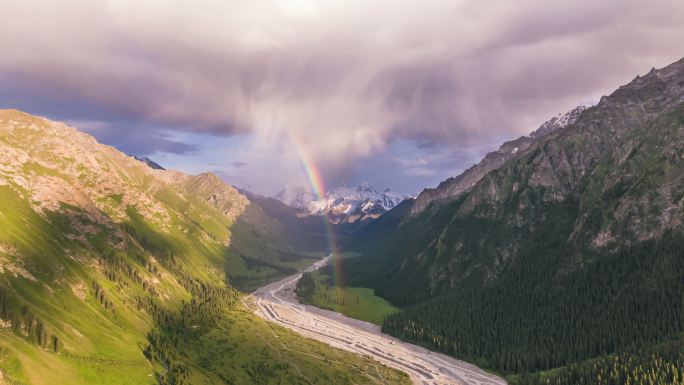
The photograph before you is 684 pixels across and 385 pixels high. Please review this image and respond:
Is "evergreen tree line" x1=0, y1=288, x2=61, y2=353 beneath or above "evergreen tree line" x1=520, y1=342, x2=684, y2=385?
beneath

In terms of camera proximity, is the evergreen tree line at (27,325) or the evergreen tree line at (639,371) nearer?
the evergreen tree line at (27,325)

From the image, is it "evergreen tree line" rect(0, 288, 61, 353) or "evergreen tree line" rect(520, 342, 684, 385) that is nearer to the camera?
"evergreen tree line" rect(0, 288, 61, 353)

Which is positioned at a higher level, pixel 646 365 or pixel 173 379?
pixel 646 365

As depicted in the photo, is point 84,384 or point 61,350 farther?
point 61,350

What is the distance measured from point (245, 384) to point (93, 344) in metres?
67.2

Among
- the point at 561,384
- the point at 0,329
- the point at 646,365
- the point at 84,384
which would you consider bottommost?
the point at 84,384

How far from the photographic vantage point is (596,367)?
198m

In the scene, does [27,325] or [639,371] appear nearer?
[27,325]

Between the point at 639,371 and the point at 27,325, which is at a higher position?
the point at 639,371

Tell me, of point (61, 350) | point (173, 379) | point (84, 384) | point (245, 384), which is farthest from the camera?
point (245, 384)

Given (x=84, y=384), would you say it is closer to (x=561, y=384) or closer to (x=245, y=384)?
(x=245, y=384)

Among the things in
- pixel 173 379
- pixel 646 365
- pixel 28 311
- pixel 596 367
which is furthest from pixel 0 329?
pixel 646 365

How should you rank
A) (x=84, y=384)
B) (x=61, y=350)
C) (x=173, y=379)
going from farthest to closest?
(x=173, y=379), (x=61, y=350), (x=84, y=384)

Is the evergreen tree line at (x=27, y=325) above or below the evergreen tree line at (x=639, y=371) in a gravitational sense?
below
